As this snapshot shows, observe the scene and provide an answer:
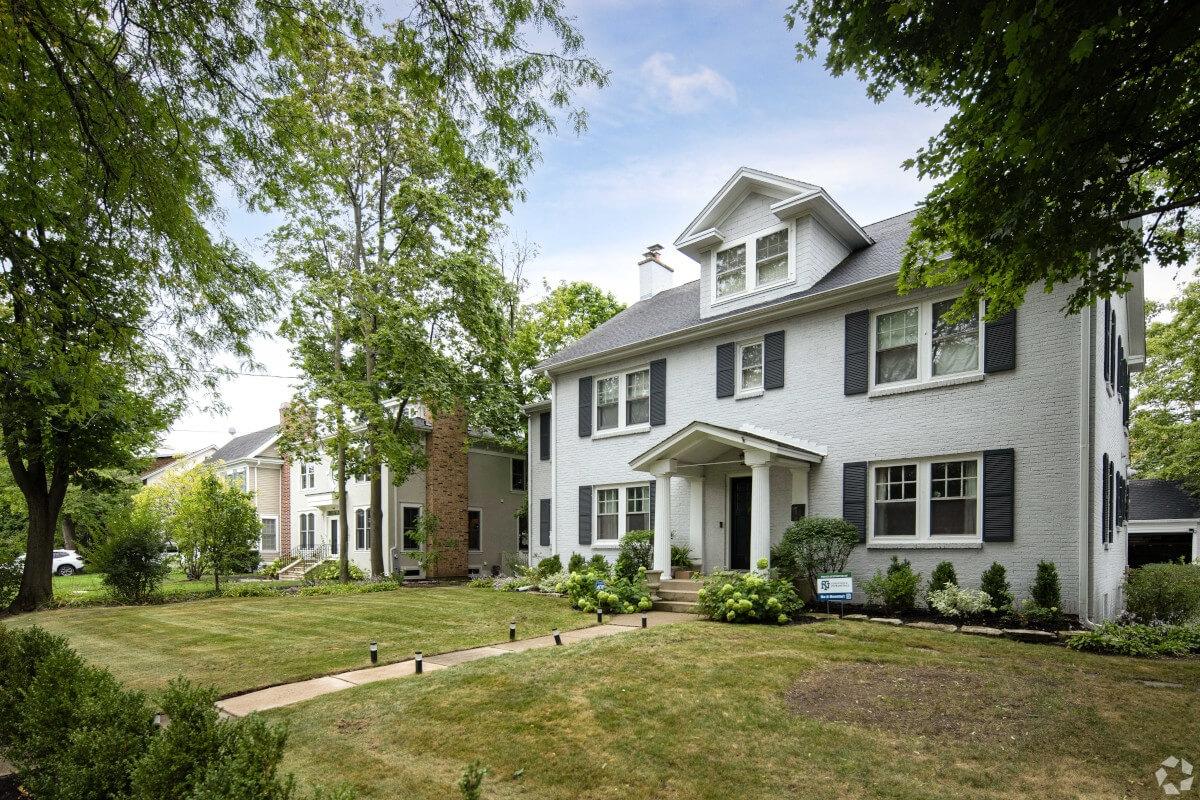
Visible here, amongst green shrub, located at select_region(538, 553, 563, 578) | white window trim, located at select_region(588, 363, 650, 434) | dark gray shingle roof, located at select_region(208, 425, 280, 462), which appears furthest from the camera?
dark gray shingle roof, located at select_region(208, 425, 280, 462)

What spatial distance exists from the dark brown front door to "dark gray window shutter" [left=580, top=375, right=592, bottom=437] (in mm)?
4508

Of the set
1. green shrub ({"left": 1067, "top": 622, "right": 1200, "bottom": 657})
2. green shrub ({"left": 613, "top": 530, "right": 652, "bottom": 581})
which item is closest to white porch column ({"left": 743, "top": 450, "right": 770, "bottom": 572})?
green shrub ({"left": 613, "top": 530, "right": 652, "bottom": 581})

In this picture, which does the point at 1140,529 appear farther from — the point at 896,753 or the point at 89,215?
the point at 89,215

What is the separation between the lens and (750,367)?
14.2 m

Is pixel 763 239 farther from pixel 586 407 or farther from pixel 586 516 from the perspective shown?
pixel 586 516

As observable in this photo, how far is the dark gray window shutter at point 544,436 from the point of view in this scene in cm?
1980

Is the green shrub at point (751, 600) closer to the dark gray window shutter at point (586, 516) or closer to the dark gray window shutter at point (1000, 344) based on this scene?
the dark gray window shutter at point (1000, 344)

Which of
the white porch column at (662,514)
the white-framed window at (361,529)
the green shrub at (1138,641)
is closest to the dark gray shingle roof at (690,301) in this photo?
the white porch column at (662,514)

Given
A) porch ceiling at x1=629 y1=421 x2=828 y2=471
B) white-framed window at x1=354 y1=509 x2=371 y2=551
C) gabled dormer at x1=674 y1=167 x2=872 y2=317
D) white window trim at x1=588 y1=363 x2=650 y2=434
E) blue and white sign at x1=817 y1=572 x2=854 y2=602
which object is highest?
gabled dormer at x1=674 y1=167 x2=872 y2=317

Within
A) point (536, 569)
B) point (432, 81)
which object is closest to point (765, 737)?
point (432, 81)

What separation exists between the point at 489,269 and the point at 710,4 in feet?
46.2

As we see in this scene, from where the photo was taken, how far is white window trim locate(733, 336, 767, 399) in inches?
543

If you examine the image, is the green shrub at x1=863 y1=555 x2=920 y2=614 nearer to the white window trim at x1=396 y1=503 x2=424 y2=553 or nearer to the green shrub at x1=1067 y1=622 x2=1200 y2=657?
the green shrub at x1=1067 y1=622 x2=1200 y2=657

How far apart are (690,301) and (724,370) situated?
3.26 m
